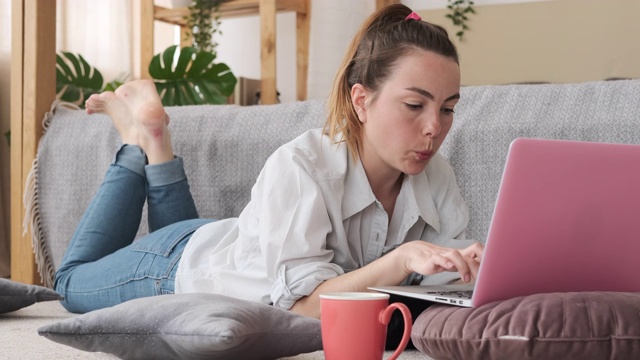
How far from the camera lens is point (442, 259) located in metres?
1.08

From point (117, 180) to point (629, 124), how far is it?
3.65 feet

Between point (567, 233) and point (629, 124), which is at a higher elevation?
point (629, 124)

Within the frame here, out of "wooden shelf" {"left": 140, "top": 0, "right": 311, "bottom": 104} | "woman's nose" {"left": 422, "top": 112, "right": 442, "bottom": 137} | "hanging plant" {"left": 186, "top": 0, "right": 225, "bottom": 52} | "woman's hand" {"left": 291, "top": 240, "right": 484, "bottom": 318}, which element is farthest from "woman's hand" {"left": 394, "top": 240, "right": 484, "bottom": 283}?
"hanging plant" {"left": 186, "top": 0, "right": 225, "bottom": 52}

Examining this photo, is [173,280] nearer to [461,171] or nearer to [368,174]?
[368,174]

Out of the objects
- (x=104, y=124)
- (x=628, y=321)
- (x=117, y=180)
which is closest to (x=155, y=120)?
(x=117, y=180)

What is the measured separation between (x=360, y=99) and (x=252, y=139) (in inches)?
26.3

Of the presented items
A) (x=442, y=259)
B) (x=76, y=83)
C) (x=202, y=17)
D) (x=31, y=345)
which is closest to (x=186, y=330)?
(x=442, y=259)

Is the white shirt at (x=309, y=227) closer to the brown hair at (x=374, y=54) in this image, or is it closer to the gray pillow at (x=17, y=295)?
the brown hair at (x=374, y=54)

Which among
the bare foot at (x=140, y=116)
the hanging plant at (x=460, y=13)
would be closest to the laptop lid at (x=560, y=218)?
the bare foot at (x=140, y=116)

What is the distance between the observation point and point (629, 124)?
5.49 feet

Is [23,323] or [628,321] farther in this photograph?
[23,323]

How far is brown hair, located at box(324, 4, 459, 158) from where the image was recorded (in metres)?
1.43

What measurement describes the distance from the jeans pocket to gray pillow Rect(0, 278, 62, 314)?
199 mm

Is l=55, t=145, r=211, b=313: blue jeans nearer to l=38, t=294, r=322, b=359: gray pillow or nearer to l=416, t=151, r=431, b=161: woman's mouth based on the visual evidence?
l=416, t=151, r=431, b=161: woman's mouth
